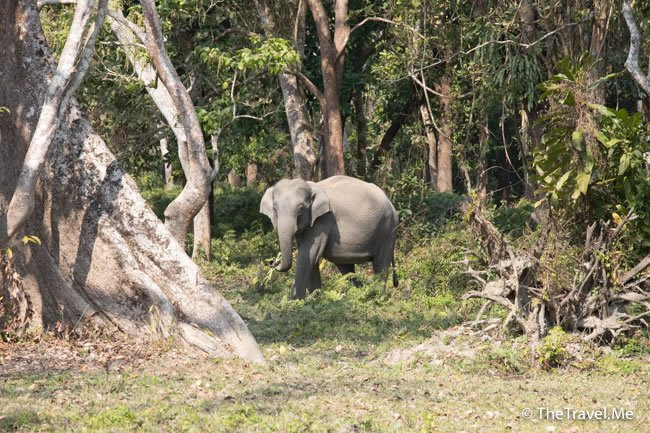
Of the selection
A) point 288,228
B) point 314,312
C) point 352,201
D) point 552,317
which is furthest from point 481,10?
point 552,317

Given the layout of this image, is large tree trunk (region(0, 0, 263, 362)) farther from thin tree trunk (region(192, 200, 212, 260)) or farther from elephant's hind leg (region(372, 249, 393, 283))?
thin tree trunk (region(192, 200, 212, 260))

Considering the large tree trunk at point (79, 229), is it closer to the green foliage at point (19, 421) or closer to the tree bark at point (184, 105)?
the tree bark at point (184, 105)

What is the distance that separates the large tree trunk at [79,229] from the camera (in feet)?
40.1

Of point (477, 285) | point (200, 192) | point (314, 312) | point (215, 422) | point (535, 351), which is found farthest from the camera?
point (477, 285)

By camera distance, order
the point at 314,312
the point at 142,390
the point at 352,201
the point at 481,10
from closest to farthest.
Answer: the point at 142,390
the point at 314,312
the point at 352,201
the point at 481,10

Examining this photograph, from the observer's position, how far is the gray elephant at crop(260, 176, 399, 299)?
698 inches

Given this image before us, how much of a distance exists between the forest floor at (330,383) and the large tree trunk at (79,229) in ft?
1.34

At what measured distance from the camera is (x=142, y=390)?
9.95 metres

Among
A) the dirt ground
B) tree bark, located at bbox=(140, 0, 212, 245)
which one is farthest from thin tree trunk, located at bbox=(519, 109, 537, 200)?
the dirt ground

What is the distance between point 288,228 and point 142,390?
7863 mm

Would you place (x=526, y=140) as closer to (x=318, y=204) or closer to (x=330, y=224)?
(x=330, y=224)

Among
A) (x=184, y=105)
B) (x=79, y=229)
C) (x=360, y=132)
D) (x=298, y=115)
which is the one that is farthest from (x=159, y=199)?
(x=79, y=229)

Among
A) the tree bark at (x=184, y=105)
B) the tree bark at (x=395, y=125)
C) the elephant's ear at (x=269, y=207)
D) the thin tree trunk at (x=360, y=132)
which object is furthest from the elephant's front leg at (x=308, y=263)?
the tree bark at (x=395, y=125)

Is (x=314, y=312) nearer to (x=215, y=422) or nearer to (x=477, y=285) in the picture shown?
(x=477, y=285)
